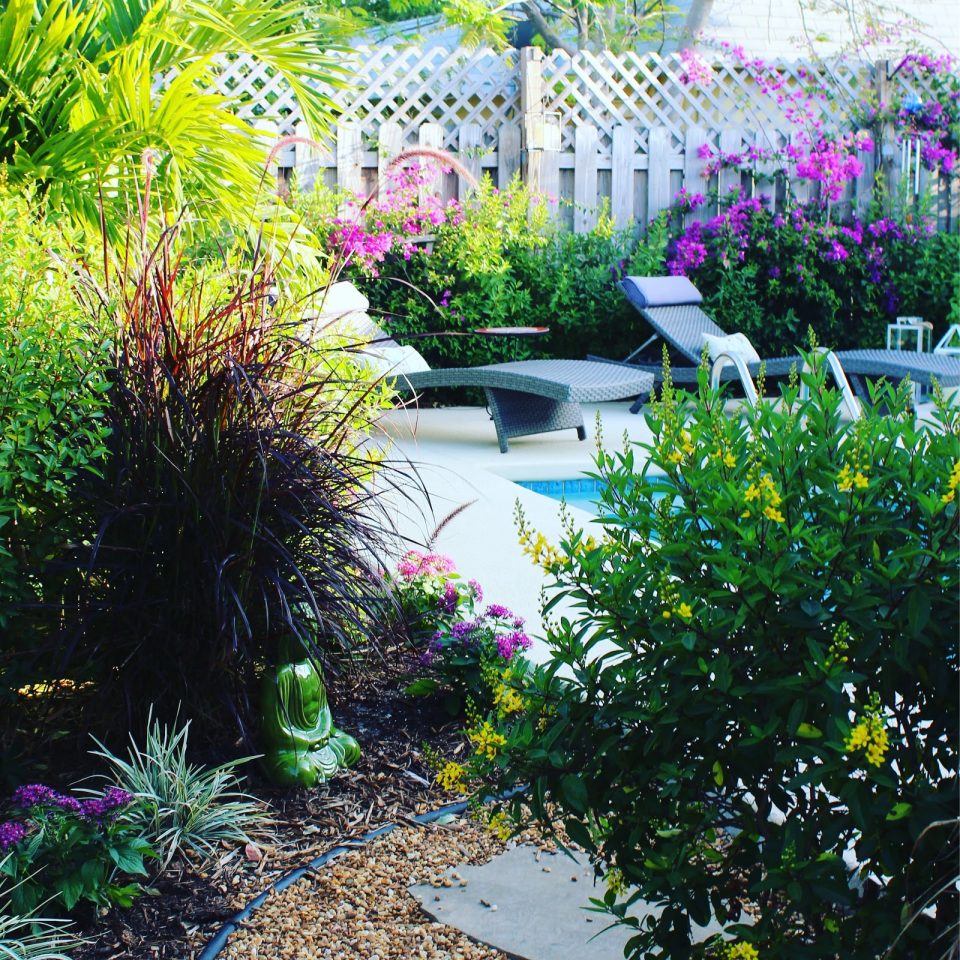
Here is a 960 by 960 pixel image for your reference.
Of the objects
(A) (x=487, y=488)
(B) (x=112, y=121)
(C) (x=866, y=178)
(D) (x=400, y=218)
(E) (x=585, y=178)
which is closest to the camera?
(B) (x=112, y=121)

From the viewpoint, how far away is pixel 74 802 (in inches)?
84.3

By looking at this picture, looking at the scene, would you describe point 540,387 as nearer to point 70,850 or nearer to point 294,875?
point 294,875

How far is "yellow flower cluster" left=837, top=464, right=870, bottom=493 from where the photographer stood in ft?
4.66

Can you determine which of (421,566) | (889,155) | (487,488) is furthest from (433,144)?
(421,566)

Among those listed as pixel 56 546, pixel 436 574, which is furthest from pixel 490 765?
pixel 436 574

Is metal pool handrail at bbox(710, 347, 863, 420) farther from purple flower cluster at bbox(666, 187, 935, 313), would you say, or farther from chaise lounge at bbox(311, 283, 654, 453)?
purple flower cluster at bbox(666, 187, 935, 313)

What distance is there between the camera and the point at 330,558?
2.64m

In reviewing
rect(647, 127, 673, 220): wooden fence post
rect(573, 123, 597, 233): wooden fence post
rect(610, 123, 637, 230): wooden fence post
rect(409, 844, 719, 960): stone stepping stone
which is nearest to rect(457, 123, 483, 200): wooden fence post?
rect(573, 123, 597, 233): wooden fence post

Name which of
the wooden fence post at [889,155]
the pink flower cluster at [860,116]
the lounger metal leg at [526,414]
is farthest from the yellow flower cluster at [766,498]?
the wooden fence post at [889,155]

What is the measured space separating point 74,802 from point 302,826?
476 millimetres

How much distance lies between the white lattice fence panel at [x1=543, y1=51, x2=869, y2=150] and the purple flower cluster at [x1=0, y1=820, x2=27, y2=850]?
858 cm

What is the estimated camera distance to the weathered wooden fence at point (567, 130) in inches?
368

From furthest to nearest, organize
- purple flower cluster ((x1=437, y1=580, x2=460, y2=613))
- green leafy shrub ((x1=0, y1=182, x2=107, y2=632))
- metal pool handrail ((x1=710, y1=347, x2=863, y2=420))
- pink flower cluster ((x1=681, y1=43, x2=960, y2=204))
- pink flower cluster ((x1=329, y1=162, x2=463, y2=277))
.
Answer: pink flower cluster ((x1=681, y1=43, x2=960, y2=204))
pink flower cluster ((x1=329, y1=162, x2=463, y2=277))
metal pool handrail ((x1=710, y1=347, x2=863, y2=420))
purple flower cluster ((x1=437, y1=580, x2=460, y2=613))
green leafy shrub ((x1=0, y1=182, x2=107, y2=632))

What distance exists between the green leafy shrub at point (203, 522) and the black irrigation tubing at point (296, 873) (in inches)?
16.3
